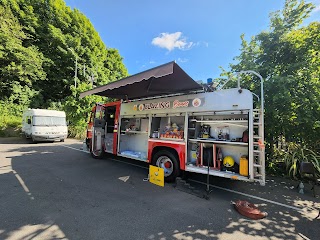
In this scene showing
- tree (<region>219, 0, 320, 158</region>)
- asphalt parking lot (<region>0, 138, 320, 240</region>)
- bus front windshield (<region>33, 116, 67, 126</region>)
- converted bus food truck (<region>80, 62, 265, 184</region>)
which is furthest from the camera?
bus front windshield (<region>33, 116, 67, 126</region>)

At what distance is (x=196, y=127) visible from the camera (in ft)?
16.2

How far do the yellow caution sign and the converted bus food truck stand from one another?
0.34m

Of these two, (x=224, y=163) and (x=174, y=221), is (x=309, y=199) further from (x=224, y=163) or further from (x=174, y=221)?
(x=174, y=221)

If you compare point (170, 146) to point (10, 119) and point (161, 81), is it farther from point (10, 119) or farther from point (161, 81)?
point (10, 119)

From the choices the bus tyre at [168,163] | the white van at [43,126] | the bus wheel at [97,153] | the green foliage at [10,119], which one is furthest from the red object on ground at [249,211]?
the green foliage at [10,119]

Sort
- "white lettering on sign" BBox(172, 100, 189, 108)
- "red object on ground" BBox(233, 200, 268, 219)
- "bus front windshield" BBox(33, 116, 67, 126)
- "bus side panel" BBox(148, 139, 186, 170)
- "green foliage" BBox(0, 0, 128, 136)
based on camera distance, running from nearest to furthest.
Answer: "red object on ground" BBox(233, 200, 268, 219) < "bus side panel" BBox(148, 139, 186, 170) < "white lettering on sign" BBox(172, 100, 189, 108) < "bus front windshield" BBox(33, 116, 67, 126) < "green foliage" BBox(0, 0, 128, 136)

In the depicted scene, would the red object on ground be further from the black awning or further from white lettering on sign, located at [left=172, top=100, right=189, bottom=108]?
the black awning

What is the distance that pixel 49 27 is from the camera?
2000 centimetres

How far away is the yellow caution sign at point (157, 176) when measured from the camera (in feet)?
16.0

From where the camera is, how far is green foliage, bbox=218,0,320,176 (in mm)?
5418

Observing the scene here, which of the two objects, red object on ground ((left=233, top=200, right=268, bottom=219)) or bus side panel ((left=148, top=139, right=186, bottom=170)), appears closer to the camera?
red object on ground ((left=233, top=200, right=268, bottom=219))

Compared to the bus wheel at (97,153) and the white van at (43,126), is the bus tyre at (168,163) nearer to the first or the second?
the bus wheel at (97,153)

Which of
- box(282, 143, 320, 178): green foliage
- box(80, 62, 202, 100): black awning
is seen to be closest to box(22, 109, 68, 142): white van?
box(80, 62, 202, 100): black awning

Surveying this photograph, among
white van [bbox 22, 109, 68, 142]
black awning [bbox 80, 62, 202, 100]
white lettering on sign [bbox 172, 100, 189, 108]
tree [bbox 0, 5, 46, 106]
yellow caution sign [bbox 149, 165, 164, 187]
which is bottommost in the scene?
yellow caution sign [bbox 149, 165, 164, 187]
